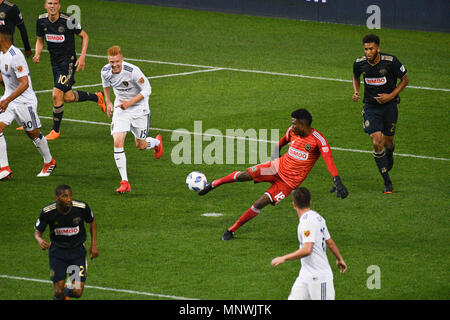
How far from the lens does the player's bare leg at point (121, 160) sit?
14703 millimetres

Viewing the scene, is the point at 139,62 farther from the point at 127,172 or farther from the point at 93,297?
the point at 93,297

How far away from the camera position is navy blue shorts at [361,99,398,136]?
14.9 metres

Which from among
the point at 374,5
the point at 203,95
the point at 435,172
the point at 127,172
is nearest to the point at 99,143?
the point at 127,172

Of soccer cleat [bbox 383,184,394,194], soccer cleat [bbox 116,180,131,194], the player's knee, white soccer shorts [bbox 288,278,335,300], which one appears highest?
white soccer shorts [bbox 288,278,335,300]

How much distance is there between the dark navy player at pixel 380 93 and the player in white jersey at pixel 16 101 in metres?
5.54

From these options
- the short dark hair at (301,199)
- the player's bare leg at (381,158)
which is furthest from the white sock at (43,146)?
the short dark hair at (301,199)

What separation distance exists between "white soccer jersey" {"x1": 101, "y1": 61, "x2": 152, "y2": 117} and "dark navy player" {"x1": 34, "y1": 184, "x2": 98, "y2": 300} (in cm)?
515

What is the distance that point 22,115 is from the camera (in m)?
15.1

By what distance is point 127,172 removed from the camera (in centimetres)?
1612

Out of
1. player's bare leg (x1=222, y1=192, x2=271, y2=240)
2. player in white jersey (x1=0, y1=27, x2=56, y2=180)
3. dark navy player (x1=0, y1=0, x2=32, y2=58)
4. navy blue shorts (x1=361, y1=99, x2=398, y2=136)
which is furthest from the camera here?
dark navy player (x1=0, y1=0, x2=32, y2=58)

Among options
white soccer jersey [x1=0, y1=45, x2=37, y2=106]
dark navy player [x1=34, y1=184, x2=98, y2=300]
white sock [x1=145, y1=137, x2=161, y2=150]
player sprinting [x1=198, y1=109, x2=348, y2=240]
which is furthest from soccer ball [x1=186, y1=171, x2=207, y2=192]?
dark navy player [x1=34, y1=184, x2=98, y2=300]

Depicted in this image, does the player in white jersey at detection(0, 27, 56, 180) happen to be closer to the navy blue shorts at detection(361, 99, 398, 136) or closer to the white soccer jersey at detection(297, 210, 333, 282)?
the navy blue shorts at detection(361, 99, 398, 136)

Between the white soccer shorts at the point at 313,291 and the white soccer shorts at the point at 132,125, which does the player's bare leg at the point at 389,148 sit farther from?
the white soccer shorts at the point at 313,291
